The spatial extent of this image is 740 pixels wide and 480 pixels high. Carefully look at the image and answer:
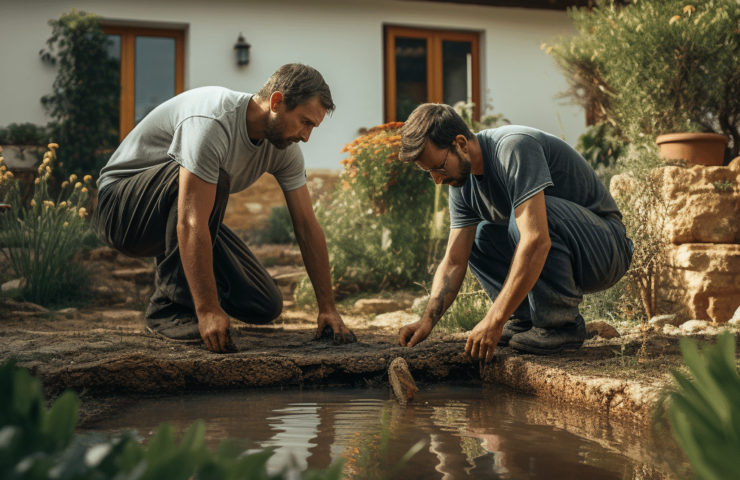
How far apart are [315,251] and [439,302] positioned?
2.21 ft

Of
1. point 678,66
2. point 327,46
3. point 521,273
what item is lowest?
point 521,273

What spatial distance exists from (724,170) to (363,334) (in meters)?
2.43

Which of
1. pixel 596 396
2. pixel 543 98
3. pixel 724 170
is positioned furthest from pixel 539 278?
pixel 543 98

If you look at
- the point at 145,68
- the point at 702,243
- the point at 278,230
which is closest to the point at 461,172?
the point at 702,243

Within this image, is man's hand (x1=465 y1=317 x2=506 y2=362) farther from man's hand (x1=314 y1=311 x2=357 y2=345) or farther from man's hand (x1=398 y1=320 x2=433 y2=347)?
man's hand (x1=314 y1=311 x2=357 y2=345)

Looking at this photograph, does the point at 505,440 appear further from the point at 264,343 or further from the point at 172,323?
the point at 172,323

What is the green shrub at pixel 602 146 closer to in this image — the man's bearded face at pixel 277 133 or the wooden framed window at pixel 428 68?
the wooden framed window at pixel 428 68

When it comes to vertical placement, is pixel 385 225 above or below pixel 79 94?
below

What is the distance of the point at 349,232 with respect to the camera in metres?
5.43

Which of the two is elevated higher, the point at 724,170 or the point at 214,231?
the point at 724,170

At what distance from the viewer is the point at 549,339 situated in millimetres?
2584

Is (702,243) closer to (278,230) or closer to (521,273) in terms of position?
(521,273)

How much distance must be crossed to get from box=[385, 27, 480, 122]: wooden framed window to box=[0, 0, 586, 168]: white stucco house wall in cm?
12

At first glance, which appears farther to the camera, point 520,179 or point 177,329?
point 177,329
